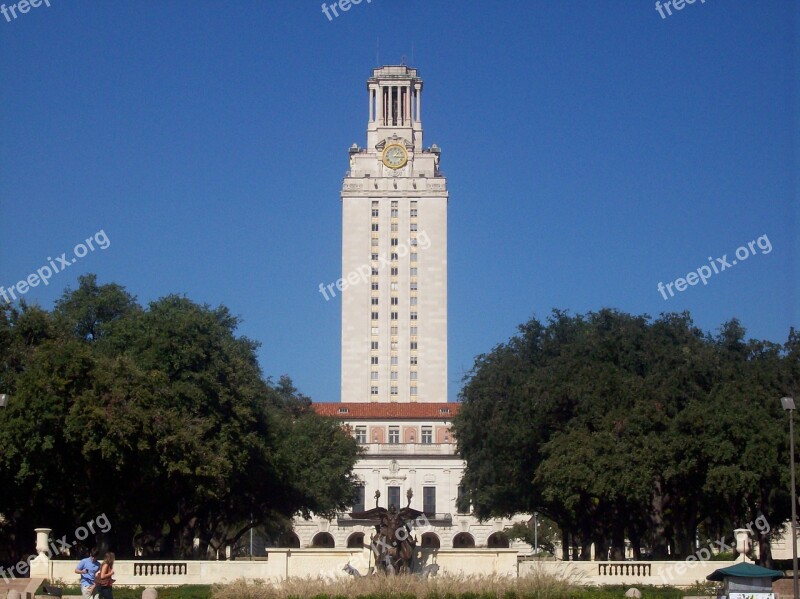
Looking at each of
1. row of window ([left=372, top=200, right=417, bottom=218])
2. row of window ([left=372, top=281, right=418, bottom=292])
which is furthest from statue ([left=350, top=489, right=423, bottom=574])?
row of window ([left=372, top=200, right=417, bottom=218])

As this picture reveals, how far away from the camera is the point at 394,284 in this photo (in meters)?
163

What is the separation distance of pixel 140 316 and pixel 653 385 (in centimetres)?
2383

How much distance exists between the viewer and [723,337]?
67.0 m

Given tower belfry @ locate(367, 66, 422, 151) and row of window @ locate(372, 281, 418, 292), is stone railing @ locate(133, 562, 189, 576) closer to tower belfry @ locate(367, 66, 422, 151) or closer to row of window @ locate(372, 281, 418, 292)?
row of window @ locate(372, 281, 418, 292)

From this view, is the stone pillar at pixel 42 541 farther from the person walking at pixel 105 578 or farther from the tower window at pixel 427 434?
the tower window at pixel 427 434

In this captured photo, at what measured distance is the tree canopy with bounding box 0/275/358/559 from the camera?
51.4 meters

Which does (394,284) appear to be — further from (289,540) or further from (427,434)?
(289,540)

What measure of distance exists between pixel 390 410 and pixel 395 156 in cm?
3699

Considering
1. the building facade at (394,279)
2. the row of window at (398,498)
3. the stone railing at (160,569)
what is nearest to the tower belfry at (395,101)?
the building facade at (394,279)

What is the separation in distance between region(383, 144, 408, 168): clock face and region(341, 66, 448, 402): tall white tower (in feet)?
0.59

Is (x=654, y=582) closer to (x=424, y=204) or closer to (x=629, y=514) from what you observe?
(x=629, y=514)

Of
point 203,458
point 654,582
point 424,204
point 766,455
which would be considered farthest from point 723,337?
point 424,204

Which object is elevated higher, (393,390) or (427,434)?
(393,390)

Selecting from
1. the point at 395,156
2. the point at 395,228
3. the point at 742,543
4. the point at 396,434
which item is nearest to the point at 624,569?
the point at 742,543
